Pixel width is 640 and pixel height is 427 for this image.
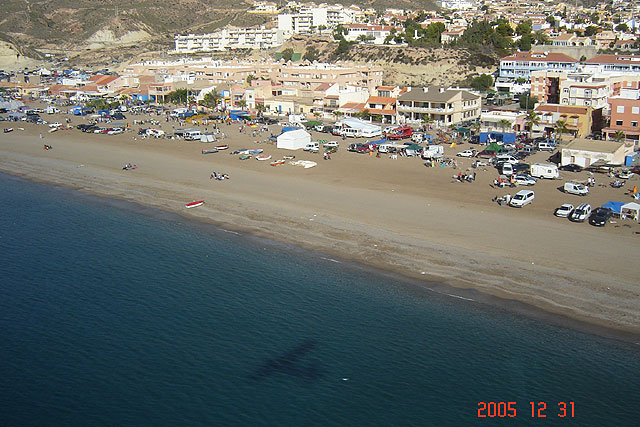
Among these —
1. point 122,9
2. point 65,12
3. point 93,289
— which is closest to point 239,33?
point 122,9

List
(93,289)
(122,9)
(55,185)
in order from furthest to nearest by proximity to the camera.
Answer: (122,9) < (55,185) < (93,289)

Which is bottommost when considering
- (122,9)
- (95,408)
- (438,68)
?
(95,408)

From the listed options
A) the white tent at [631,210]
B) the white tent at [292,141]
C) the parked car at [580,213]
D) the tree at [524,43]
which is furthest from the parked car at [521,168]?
the tree at [524,43]

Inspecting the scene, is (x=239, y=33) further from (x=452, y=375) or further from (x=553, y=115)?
(x=452, y=375)

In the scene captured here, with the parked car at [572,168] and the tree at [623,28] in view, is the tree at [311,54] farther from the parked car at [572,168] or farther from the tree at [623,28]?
the parked car at [572,168]

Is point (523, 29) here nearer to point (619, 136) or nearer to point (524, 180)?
point (619, 136)

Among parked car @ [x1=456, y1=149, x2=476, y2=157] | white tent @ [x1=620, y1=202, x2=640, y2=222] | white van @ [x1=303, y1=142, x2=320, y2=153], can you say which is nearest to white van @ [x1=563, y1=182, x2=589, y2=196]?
white tent @ [x1=620, y1=202, x2=640, y2=222]

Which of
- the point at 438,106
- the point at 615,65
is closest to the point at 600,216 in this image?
the point at 438,106
